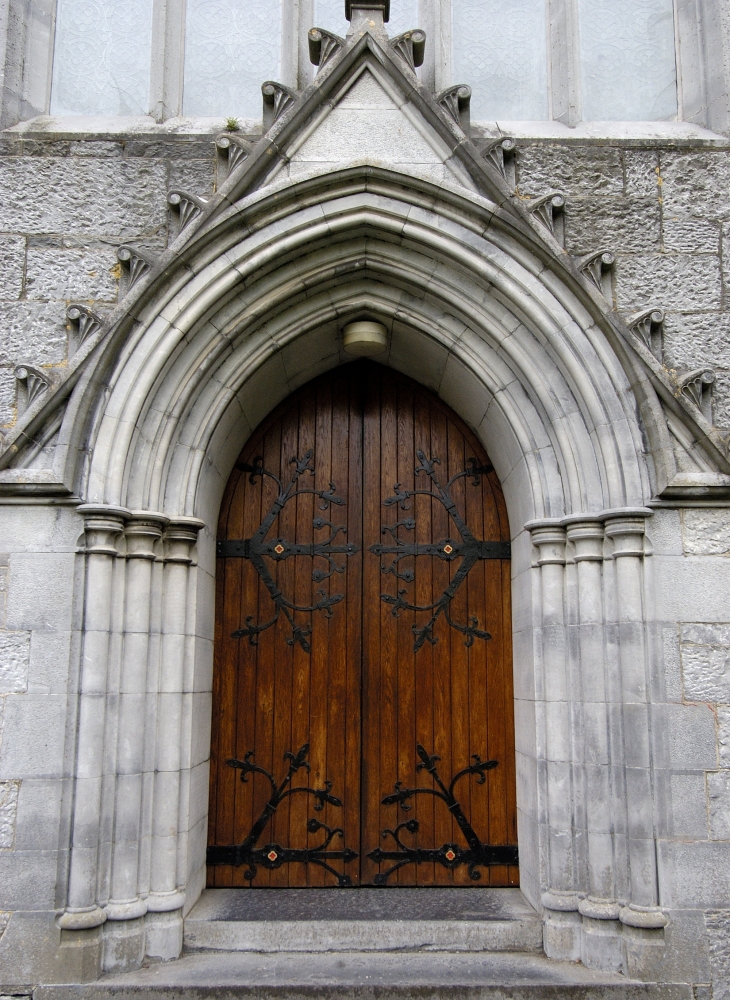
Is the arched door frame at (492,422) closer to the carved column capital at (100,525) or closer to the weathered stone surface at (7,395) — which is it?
the carved column capital at (100,525)

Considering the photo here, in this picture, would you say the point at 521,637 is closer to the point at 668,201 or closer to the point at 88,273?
the point at 668,201

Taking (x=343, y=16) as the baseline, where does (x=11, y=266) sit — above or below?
below

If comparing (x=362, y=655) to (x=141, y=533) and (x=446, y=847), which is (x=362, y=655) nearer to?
(x=446, y=847)

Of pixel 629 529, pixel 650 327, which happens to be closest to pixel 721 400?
pixel 650 327

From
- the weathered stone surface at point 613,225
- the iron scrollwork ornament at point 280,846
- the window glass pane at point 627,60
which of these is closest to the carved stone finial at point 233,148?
the weathered stone surface at point 613,225

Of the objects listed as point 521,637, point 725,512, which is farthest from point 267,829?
point 725,512

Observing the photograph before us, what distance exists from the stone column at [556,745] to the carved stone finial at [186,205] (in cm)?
219

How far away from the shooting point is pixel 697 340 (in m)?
3.82

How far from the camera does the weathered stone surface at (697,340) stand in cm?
380

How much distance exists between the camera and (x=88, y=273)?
3902 millimetres

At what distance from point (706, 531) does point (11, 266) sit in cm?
351

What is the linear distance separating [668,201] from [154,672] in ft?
11.1

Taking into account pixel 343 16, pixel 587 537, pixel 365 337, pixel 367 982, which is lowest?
pixel 367 982

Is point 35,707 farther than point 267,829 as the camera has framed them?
No
